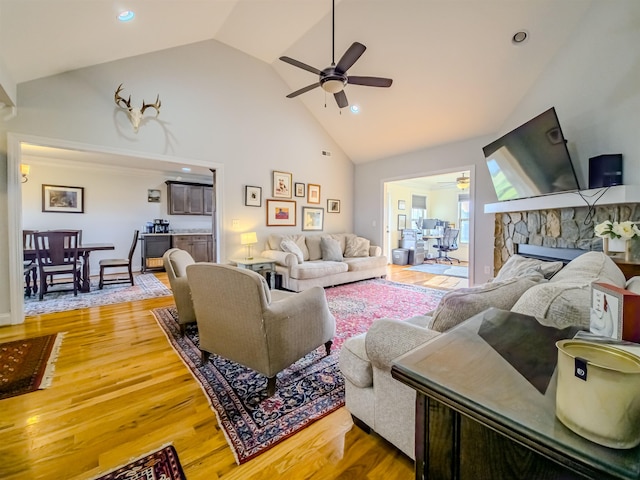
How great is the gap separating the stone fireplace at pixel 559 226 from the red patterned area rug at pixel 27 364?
15.5 feet

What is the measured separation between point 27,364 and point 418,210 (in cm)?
933

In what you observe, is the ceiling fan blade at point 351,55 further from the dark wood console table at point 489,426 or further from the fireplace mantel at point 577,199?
the dark wood console table at point 489,426

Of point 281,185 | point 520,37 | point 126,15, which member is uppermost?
point 520,37

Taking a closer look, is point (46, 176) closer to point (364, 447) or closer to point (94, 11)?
point (94, 11)

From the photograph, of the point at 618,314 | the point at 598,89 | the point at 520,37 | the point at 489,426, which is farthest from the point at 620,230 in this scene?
the point at 520,37

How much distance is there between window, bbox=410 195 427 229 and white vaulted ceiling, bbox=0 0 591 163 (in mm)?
4079

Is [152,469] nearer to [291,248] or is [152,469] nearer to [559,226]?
[291,248]

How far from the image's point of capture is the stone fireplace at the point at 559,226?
2.45 metres

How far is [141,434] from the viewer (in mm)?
1514

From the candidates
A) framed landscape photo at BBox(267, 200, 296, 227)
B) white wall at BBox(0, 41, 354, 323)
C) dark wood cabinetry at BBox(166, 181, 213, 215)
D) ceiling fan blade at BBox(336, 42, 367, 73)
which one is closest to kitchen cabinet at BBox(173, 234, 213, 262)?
dark wood cabinetry at BBox(166, 181, 213, 215)

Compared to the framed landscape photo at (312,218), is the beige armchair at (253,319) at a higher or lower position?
lower

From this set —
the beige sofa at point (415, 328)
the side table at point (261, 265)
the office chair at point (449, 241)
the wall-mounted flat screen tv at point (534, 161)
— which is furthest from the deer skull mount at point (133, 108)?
the office chair at point (449, 241)

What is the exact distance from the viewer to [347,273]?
5.10 m

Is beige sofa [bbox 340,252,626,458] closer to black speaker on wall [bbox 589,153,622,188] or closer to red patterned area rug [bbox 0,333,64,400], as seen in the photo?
black speaker on wall [bbox 589,153,622,188]
